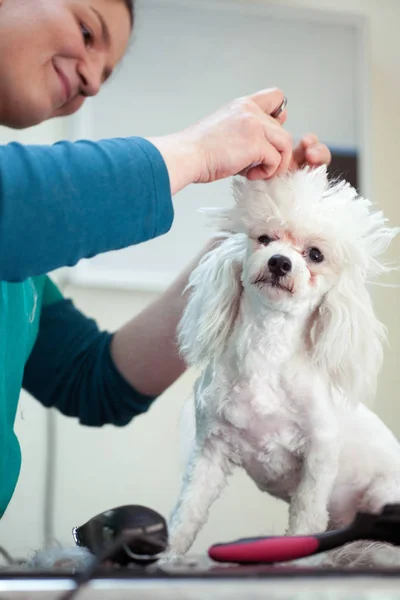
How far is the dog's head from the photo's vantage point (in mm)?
511

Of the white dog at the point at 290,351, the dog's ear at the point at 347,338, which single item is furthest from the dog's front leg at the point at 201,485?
the dog's ear at the point at 347,338

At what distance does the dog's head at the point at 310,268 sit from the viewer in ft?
1.68

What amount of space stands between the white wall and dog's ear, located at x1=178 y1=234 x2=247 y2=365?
0.68 ft

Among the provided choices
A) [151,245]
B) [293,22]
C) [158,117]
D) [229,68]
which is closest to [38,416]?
[151,245]

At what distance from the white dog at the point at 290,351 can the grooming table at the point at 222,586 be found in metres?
0.21

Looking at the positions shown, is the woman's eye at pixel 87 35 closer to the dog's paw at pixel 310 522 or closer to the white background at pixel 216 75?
the white background at pixel 216 75

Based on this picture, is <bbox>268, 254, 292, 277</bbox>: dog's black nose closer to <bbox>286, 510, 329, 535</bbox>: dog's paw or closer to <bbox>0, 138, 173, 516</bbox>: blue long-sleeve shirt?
<bbox>0, 138, 173, 516</bbox>: blue long-sleeve shirt

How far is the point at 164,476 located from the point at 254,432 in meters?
0.41

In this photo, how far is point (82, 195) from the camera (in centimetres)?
44

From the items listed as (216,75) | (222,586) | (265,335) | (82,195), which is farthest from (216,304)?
(216,75)

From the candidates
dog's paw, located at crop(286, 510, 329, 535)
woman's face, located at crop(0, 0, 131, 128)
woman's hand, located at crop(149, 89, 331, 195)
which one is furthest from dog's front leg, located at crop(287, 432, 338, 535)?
woman's face, located at crop(0, 0, 131, 128)

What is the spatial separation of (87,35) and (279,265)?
0.40 metres

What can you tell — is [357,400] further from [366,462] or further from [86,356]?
[86,356]

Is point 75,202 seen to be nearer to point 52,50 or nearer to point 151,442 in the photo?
point 52,50
